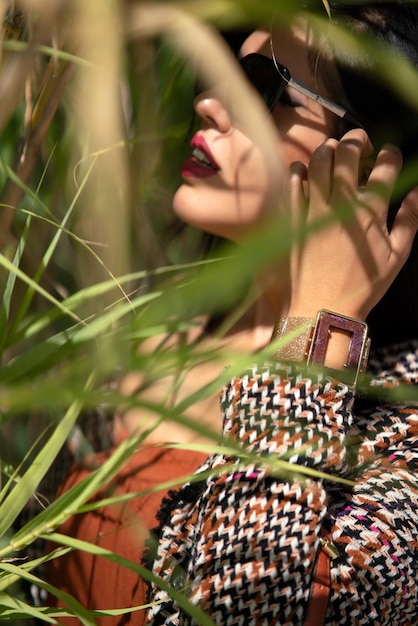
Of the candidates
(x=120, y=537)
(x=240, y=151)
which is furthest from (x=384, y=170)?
(x=120, y=537)

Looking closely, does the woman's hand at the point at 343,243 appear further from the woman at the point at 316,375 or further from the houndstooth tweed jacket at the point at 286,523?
the houndstooth tweed jacket at the point at 286,523

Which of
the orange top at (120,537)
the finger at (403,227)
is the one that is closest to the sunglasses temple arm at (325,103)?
the finger at (403,227)

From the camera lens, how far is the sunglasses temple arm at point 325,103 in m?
1.02

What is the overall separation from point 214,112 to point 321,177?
0.58 ft

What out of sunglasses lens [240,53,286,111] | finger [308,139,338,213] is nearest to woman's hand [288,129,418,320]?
finger [308,139,338,213]

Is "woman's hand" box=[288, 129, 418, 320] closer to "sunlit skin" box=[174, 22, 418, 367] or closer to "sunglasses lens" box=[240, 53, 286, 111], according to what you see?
"sunlit skin" box=[174, 22, 418, 367]

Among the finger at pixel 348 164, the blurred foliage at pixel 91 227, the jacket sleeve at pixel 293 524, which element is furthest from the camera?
the finger at pixel 348 164

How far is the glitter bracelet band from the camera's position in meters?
0.92

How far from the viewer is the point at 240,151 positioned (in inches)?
39.4

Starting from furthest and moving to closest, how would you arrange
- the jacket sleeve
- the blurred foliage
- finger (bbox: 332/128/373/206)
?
1. finger (bbox: 332/128/373/206)
2. the jacket sleeve
3. the blurred foliage

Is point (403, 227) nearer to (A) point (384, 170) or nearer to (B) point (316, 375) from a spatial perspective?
(A) point (384, 170)

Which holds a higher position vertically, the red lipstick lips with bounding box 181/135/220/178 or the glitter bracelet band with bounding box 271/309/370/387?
the red lipstick lips with bounding box 181/135/220/178

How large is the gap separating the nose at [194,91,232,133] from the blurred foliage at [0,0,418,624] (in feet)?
0.22

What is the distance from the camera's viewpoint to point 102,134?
35cm
